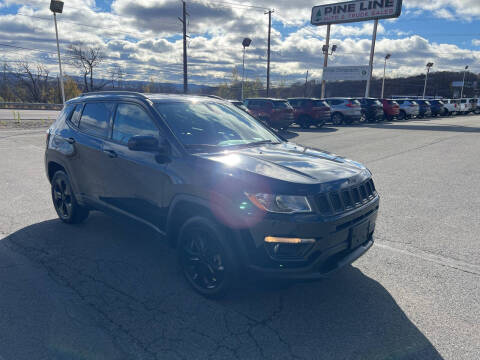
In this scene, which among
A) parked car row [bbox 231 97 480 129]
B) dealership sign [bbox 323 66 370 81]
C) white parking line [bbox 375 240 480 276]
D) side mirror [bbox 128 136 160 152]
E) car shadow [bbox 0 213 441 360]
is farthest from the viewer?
dealership sign [bbox 323 66 370 81]

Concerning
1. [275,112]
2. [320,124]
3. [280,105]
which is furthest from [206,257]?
[320,124]

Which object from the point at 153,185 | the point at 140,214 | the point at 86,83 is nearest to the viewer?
the point at 153,185

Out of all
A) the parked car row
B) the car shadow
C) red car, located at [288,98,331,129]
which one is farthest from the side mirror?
red car, located at [288,98,331,129]

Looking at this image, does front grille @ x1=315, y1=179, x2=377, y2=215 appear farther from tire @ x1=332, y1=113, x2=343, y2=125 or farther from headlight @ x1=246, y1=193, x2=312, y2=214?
tire @ x1=332, y1=113, x2=343, y2=125

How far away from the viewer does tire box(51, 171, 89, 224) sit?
472 centimetres

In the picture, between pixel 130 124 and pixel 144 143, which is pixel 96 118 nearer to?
pixel 130 124

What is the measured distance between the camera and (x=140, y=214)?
363 cm

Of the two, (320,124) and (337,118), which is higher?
(337,118)

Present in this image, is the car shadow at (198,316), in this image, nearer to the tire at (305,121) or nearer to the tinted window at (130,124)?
the tinted window at (130,124)

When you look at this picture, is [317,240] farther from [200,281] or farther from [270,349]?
[200,281]

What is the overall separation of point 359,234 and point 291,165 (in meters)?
0.81

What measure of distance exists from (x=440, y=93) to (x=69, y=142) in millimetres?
143709

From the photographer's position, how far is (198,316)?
2896 mm

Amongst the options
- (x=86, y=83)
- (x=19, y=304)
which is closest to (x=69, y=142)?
(x=19, y=304)
